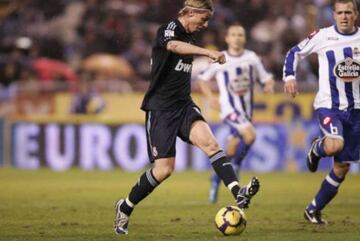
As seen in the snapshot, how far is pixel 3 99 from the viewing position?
20.0m

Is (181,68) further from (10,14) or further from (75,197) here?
(10,14)

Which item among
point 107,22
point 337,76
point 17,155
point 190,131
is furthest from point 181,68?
point 107,22

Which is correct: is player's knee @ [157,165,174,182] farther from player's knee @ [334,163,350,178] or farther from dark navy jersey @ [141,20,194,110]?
player's knee @ [334,163,350,178]

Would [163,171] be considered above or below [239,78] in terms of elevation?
below

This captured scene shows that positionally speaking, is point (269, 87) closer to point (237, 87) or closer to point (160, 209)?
point (237, 87)

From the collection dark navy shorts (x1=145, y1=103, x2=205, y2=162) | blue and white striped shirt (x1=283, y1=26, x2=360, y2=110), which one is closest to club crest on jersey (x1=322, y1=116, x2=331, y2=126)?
blue and white striped shirt (x1=283, y1=26, x2=360, y2=110)

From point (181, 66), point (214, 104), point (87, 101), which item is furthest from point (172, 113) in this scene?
point (87, 101)

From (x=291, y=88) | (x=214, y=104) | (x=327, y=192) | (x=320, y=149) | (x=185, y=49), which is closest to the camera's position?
(x=185, y=49)

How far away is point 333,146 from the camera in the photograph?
9266mm

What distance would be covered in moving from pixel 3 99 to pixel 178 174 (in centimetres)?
436

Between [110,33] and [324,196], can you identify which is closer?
[324,196]

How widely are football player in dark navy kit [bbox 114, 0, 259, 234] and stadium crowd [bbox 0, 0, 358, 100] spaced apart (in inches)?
456

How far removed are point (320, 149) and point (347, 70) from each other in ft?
2.92

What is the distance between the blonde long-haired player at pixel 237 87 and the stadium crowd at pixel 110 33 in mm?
7270
